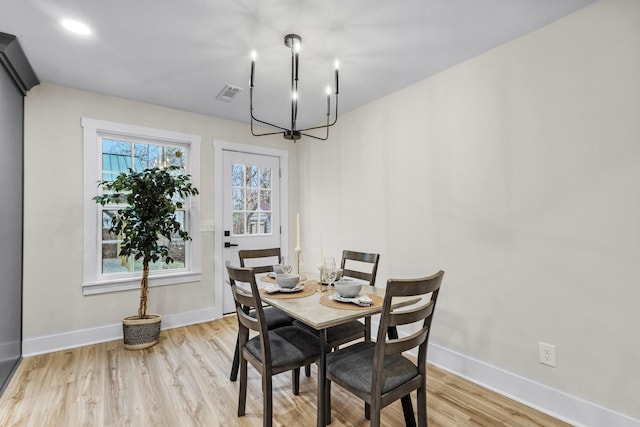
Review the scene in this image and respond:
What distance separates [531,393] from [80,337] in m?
3.78

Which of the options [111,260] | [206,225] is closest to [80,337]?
[111,260]

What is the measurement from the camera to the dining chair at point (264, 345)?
1.69 metres

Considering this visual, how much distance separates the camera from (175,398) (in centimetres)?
215

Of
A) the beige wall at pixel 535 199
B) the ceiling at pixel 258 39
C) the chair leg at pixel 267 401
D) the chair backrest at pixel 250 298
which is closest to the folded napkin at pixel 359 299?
the chair backrest at pixel 250 298

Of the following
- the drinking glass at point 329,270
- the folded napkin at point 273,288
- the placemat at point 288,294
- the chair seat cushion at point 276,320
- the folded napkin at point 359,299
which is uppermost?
the drinking glass at point 329,270

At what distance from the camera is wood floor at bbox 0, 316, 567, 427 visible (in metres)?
1.92

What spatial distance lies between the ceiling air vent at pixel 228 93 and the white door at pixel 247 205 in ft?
2.67

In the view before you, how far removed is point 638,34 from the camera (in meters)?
1.69

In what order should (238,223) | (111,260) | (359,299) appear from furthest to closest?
(238,223)
(111,260)
(359,299)

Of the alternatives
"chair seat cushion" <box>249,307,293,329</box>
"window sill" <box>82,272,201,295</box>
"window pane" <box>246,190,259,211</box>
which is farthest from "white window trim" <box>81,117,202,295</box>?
"chair seat cushion" <box>249,307,293,329</box>

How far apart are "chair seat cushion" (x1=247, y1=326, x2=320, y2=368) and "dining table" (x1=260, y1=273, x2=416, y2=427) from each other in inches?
5.1

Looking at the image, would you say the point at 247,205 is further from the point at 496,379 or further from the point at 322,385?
the point at 496,379

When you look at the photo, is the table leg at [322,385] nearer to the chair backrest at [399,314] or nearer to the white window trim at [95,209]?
the chair backrest at [399,314]

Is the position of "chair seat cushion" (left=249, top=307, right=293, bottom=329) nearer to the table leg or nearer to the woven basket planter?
the table leg
